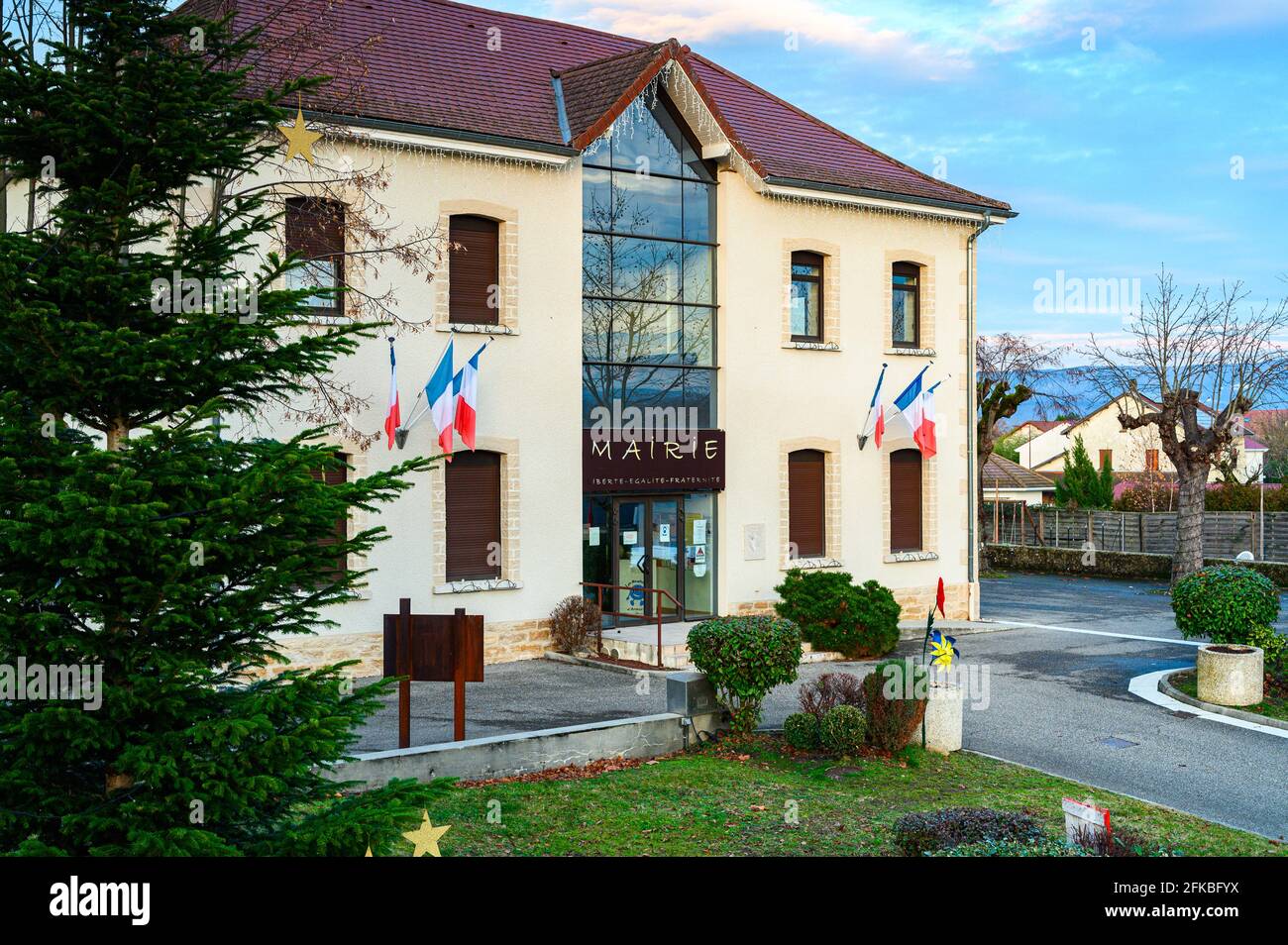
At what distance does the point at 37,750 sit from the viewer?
5246 mm

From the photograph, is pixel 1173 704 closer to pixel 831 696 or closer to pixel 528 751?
pixel 831 696

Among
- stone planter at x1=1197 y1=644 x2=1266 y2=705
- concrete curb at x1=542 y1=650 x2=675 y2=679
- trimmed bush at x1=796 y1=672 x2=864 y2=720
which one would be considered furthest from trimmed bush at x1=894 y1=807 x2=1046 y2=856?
concrete curb at x1=542 y1=650 x2=675 y2=679

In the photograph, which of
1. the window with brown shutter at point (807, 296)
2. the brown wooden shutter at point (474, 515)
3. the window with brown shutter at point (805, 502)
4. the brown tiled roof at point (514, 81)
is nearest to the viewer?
the brown tiled roof at point (514, 81)

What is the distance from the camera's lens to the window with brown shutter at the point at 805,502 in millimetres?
21016

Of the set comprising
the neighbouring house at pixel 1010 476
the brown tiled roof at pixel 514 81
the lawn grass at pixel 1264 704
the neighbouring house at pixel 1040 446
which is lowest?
the lawn grass at pixel 1264 704

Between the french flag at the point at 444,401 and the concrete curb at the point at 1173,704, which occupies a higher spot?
Result: the french flag at the point at 444,401

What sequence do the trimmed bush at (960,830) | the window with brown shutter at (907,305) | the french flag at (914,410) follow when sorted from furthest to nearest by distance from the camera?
1. the window with brown shutter at (907,305)
2. the french flag at (914,410)
3. the trimmed bush at (960,830)

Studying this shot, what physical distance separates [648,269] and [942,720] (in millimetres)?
10012

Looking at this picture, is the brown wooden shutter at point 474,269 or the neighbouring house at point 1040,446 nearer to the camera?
the brown wooden shutter at point 474,269

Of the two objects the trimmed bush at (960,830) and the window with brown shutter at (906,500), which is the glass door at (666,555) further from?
the trimmed bush at (960,830)

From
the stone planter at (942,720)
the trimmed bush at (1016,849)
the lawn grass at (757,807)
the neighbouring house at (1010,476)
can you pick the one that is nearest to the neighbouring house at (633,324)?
the lawn grass at (757,807)

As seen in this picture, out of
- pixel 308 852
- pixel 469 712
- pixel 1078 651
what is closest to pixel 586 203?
pixel 469 712

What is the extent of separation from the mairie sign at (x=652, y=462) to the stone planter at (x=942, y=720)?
25.4 feet
